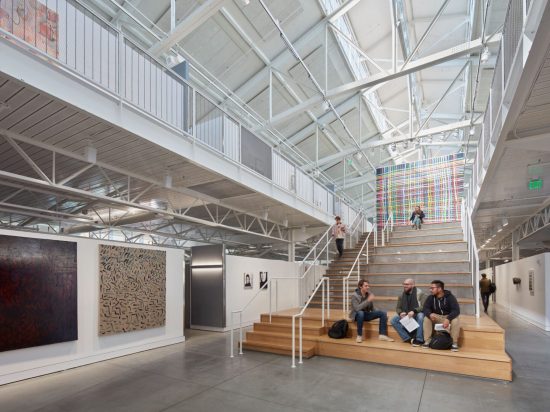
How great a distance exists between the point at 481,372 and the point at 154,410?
4226 millimetres

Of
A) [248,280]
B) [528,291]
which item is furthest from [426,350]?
[528,291]

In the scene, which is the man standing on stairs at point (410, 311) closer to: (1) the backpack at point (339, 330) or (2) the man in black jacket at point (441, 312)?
(2) the man in black jacket at point (441, 312)

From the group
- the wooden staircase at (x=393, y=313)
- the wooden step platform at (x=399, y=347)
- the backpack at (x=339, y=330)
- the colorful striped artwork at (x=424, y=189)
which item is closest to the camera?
the wooden step platform at (x=399, y=347)

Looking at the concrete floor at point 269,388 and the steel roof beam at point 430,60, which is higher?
the steel roof beam at point 430,60

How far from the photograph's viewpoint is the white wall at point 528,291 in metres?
9.00

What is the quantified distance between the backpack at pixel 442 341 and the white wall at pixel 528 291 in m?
5.50

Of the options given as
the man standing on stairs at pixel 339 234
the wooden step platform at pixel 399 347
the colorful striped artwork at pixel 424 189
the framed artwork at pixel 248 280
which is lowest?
the wooden step platform at pixel 399 347

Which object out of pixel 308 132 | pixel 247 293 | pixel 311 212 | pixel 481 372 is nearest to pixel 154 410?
pixel 481 372

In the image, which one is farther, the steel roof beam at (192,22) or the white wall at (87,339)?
the steel roof beam at (192,22)

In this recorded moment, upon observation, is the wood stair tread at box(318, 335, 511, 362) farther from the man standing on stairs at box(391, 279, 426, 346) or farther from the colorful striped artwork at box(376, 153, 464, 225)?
the colorful striped artwork at box(376, 153, 464, 225)

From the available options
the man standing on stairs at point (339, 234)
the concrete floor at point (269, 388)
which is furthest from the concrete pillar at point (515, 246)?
the concrete floor at point (269, 388)

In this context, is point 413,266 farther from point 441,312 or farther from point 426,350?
point 426,350

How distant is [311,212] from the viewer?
453 inches

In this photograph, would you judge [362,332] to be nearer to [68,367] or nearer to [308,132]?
[68,367]
